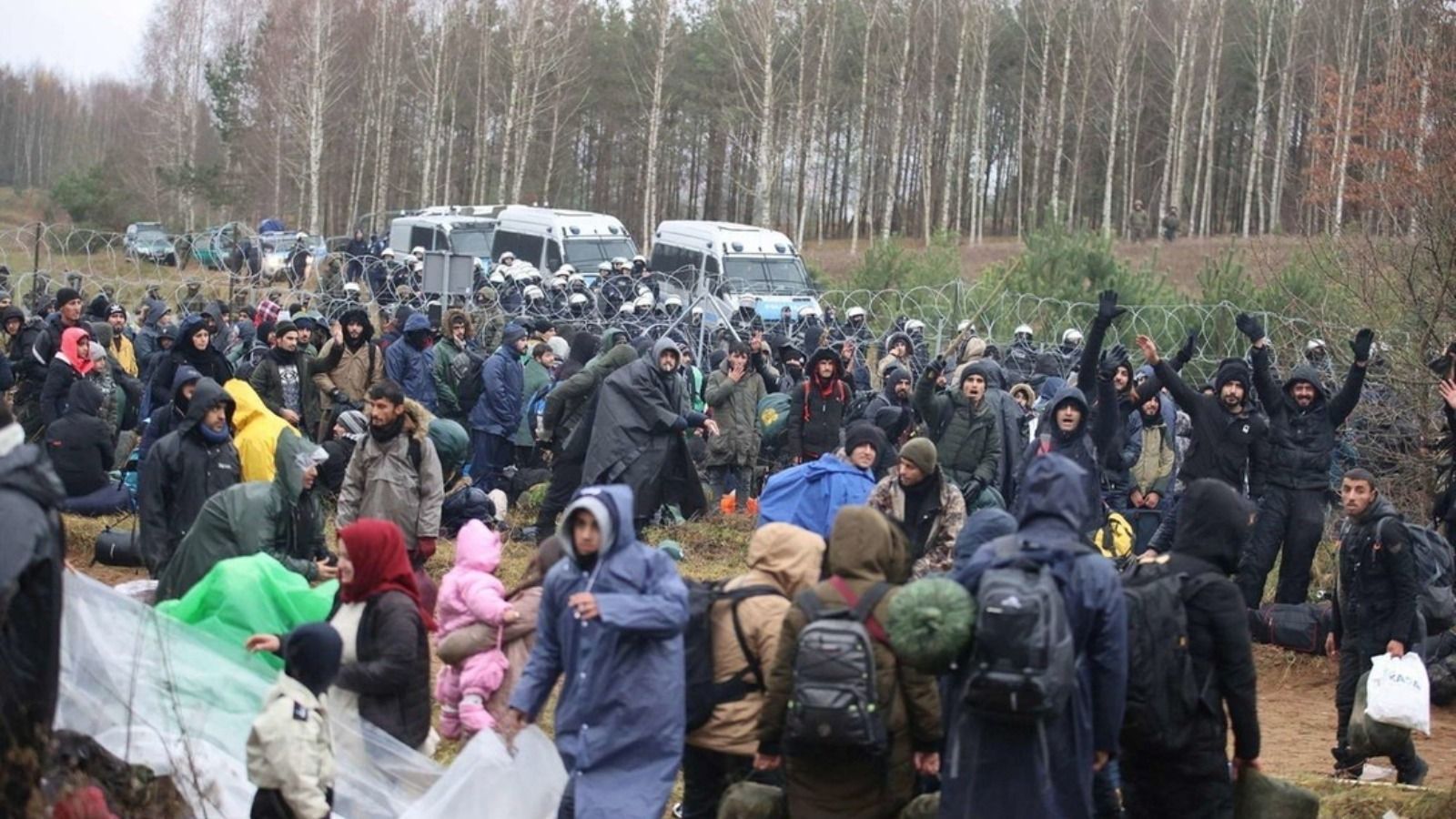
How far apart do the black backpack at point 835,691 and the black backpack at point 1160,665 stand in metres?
0.81

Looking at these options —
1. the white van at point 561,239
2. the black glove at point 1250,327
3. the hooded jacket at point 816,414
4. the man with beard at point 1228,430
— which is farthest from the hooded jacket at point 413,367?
the white van at point 561,239

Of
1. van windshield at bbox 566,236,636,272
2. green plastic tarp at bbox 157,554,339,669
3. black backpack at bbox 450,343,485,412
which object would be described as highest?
van windshield at bbox 566,236,636,272

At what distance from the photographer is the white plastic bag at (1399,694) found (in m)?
7.22

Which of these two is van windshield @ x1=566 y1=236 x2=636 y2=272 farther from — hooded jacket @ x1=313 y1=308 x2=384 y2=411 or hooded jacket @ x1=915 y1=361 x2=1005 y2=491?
hooded jacket @ x1=915 y1=361 x2=1005 y2=491

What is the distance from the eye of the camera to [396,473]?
8.45m

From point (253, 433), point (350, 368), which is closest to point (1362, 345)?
point (253, 433)

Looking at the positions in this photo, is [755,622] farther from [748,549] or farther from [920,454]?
[748,549]

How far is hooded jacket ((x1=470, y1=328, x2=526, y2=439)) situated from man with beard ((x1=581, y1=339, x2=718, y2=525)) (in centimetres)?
241

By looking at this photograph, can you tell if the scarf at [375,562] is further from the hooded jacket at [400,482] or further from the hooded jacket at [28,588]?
the hooded jacket at [400,482]

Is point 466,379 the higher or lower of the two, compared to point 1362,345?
lower

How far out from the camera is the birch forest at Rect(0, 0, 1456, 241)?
47562 mm

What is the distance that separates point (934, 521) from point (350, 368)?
5863 millimetres

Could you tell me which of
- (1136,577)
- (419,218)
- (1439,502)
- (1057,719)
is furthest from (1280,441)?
(419,218)

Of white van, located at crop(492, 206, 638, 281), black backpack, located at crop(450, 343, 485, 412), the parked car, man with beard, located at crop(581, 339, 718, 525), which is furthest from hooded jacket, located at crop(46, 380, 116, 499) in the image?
white van, located at crop(492, 206, 638, 281)
